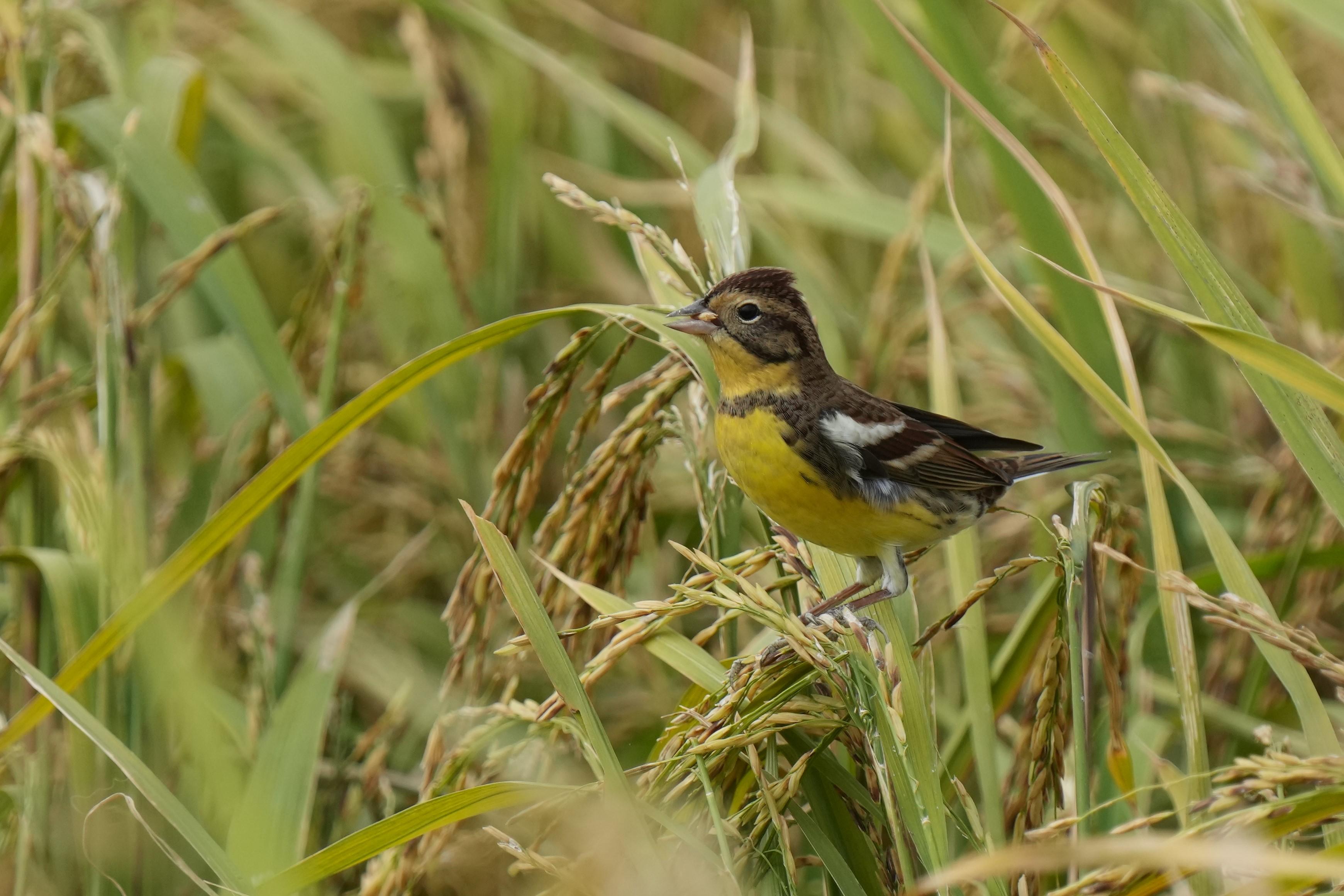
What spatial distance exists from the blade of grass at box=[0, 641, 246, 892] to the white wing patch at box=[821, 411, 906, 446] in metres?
1.48

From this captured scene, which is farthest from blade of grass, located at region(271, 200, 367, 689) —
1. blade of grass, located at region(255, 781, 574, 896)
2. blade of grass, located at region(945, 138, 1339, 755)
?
blade of grass, located at region(945, 138, 1339, 755)

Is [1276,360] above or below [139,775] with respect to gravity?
above

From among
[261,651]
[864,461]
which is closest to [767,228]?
[864,461]

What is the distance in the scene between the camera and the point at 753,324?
2588 millimetres

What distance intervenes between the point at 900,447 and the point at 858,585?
459mm

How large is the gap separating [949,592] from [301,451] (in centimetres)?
223

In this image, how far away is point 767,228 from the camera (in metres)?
3.88

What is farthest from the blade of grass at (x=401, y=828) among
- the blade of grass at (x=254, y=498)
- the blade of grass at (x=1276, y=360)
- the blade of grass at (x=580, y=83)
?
the blade of grass at (x=580, y=83)

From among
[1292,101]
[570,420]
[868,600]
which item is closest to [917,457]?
[868,600]

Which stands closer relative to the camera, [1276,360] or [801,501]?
[1276,360]

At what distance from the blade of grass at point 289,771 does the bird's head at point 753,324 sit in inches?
36.9

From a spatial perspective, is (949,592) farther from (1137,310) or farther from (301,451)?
(301,451)

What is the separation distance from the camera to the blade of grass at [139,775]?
5.58 ft

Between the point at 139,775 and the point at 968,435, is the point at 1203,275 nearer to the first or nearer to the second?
the point at 968,435
